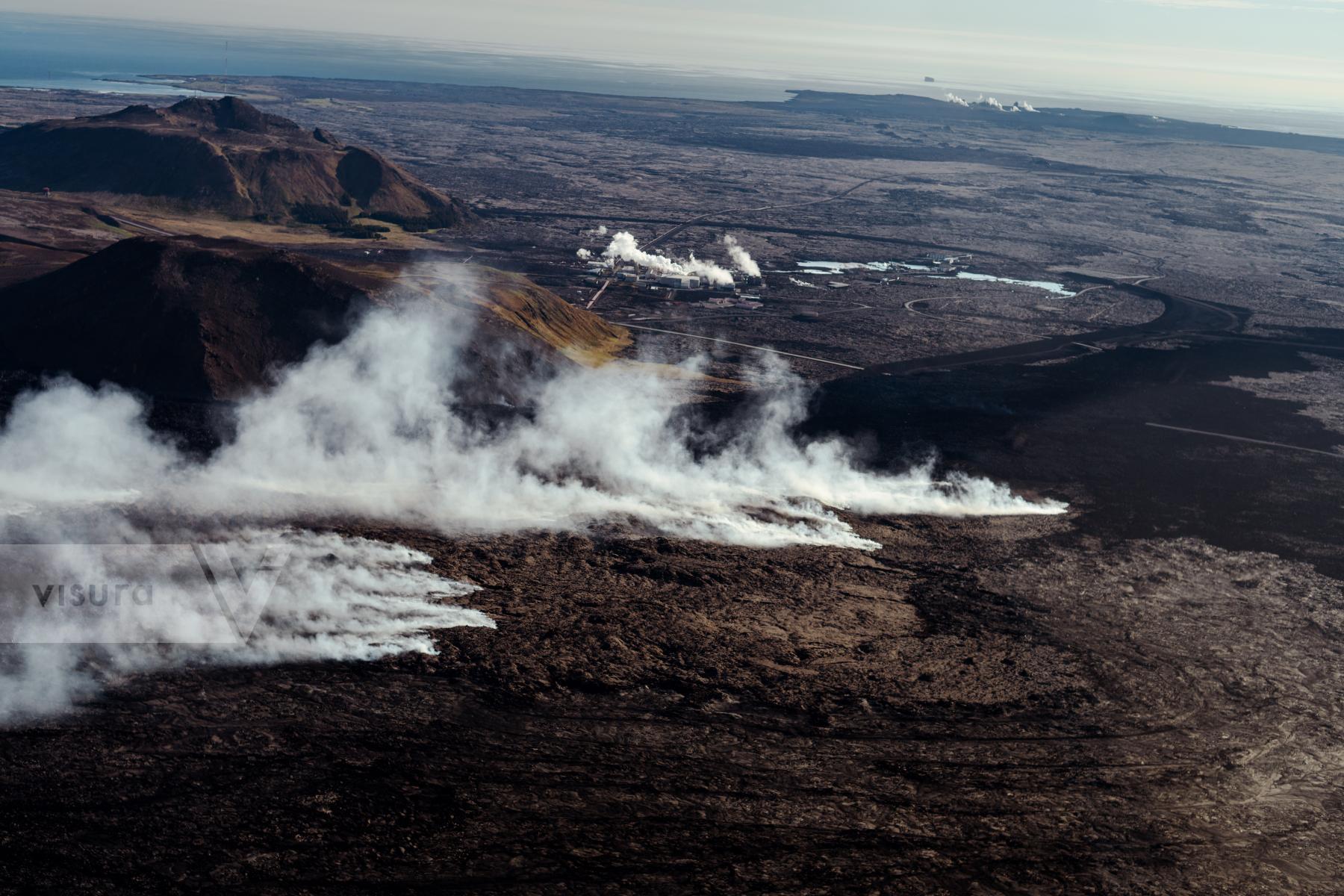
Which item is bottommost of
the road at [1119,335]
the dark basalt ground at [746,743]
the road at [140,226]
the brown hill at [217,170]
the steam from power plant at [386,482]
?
the dark basalt ground at [746,743]

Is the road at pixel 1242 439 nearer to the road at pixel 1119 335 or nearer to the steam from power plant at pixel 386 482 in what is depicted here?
the road at pixel 1119 335

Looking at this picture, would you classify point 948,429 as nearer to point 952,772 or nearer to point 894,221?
point 952,772

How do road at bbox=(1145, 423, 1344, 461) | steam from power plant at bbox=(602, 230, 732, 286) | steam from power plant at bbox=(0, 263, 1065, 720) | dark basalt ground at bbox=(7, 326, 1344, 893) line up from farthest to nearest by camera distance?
steam from power plant at bbox=(602, 230, 732, 286) < road at bbox=(1145, 423, 1344, 461) < steam from power plant at bbox=(0, 263, 1065, 720) < dark basalt ground at bbox=(7, 326, 1344, 893)

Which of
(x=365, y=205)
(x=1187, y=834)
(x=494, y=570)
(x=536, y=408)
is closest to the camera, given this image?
(x=1187, y=834)

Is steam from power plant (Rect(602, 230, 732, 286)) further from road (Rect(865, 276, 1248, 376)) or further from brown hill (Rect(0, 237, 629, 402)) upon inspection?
brown hill (Rect(0, 237, 629, 402))

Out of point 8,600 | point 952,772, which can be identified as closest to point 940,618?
point 952,772

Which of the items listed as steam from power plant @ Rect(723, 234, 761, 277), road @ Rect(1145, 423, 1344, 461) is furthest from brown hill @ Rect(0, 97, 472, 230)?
road @ Rect(1145, 423, 1344, 461)

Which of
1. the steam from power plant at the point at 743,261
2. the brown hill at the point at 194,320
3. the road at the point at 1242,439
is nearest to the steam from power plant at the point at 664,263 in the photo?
the steam from power plant at the point at 743,261
